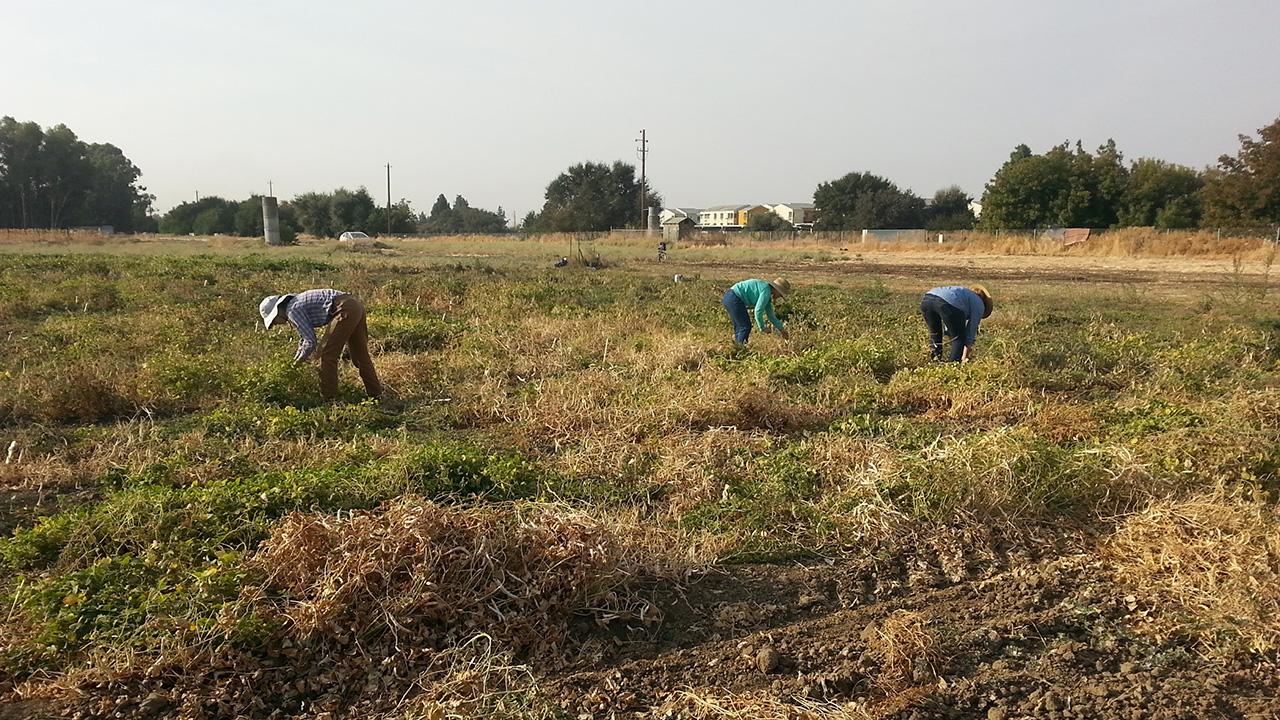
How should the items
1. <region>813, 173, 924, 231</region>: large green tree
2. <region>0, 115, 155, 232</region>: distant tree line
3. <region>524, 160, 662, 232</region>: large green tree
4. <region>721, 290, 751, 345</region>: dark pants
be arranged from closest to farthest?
<region>721, 290, 751, 345</region>: dark pants, <region>0, 115, 155, 232</region>: distant tree line, <region>813, 173, 924, 231</region>: large green tree, <region>524, 160, 662, 232</region>: large green tree

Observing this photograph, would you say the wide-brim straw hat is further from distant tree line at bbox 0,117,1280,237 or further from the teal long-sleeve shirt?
distant tree line at bbox 0,117,1280,237

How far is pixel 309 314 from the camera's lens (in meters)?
7.10

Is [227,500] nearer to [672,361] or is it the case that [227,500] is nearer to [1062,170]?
[672,361]

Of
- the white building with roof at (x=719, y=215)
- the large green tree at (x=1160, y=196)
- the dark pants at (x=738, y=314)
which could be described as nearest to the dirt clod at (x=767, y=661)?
the dark pants at (x=738, y=314)

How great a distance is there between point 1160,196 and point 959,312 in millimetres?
46086

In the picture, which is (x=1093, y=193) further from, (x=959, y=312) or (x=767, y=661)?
(x=767, y=661)

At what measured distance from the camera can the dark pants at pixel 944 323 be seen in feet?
27.0

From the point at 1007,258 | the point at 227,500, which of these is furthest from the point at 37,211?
the point at 227,500

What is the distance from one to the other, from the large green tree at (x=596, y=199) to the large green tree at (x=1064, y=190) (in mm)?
35149

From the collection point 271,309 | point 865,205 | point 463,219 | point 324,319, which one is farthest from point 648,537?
point 463,219

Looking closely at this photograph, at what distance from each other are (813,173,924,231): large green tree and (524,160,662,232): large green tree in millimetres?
16391

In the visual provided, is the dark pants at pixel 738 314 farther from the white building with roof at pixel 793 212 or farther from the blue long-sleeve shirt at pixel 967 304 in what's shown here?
the white building with roof at pixel 793 212

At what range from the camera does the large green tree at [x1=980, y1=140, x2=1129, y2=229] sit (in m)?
45.1

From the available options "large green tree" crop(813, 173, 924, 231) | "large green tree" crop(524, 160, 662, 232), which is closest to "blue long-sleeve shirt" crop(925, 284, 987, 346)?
"large green tree" crop(813, 173, 924, 231)
